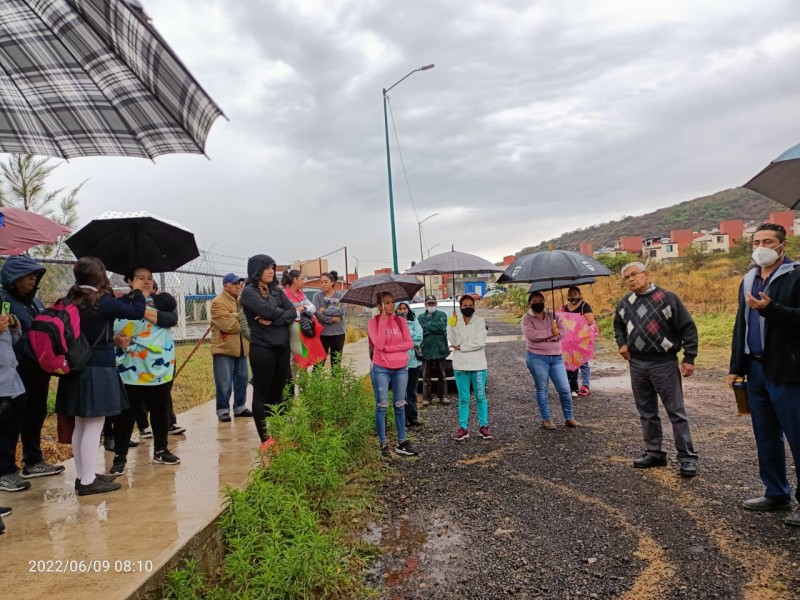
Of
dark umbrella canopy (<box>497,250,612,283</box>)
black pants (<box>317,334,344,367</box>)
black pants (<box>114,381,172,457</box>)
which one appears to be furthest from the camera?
black pants (<box>317,334,344,367</box>)

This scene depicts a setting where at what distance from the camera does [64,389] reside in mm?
3924

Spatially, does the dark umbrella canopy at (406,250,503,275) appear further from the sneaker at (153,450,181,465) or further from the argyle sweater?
the sneaker at (153,450,181,465)

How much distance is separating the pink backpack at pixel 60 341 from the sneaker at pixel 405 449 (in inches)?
127

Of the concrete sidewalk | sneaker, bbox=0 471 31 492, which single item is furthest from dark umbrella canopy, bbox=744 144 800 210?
sneaker, bbox=0 471 31 492

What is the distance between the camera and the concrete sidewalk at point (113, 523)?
2.79 meters

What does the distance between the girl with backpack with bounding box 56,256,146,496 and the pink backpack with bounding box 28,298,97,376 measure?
83 mm

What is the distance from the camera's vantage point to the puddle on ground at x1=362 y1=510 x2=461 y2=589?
3.51 meters

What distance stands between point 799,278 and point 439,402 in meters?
5.85

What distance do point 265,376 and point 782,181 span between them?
452cm

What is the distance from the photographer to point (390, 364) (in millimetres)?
5848

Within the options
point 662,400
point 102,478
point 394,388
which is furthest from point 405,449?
point 102,478

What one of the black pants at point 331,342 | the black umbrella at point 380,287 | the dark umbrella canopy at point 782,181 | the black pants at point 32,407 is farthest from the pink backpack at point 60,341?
the dark umbrella canopy at point 782,181

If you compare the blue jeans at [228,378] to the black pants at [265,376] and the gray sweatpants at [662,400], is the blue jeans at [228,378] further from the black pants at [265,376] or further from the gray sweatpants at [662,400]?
the gray sweatpants at [662,400]

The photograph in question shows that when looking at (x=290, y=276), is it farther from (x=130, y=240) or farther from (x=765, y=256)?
(x=765, y=256)
